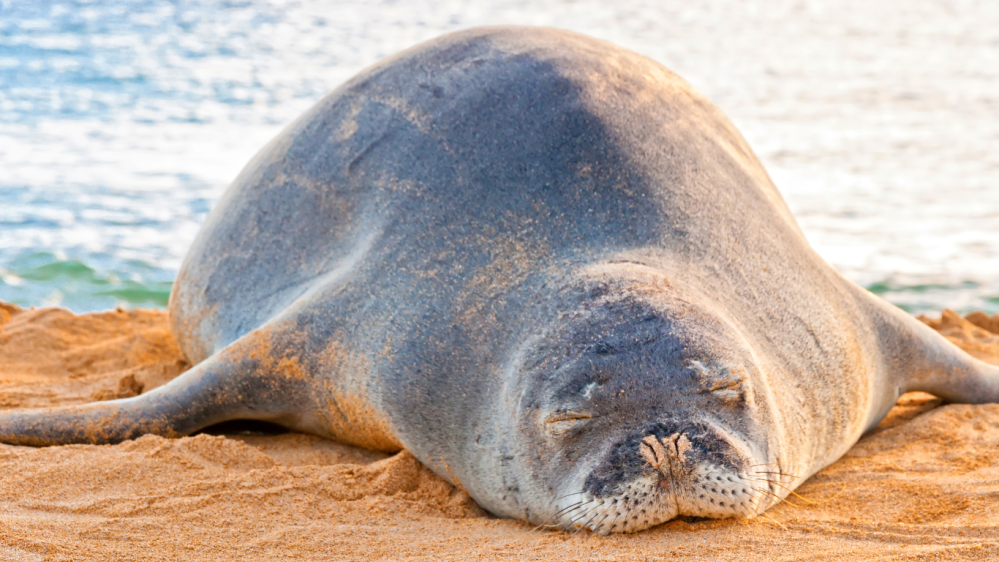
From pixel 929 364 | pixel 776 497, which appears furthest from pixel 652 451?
pixel 929 364

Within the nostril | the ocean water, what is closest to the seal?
the nostril

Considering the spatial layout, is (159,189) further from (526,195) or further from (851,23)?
(851,23)

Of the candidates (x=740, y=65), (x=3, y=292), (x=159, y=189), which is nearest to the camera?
(x=3, y=292)

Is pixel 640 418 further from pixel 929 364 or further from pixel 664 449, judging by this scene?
pixel 929 364

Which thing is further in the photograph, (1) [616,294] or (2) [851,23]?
(2) [851,23]

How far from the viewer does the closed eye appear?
9.93ft

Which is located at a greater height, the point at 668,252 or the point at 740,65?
the point at 668,252

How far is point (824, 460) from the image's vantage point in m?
3.74

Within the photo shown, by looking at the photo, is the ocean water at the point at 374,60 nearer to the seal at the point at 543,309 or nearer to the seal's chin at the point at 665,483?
the seal at the point at 543,309

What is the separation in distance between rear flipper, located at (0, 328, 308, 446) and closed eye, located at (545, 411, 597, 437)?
136cm

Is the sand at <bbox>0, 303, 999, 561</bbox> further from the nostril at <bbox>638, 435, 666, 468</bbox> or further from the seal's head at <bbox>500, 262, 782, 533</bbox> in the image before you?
the nostril at <bbox>638, 435, 666, 468</bbox>

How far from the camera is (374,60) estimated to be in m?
17.5

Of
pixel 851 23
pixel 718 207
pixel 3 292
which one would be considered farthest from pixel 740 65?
pixel 718 207

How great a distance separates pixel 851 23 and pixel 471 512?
2253 cm
